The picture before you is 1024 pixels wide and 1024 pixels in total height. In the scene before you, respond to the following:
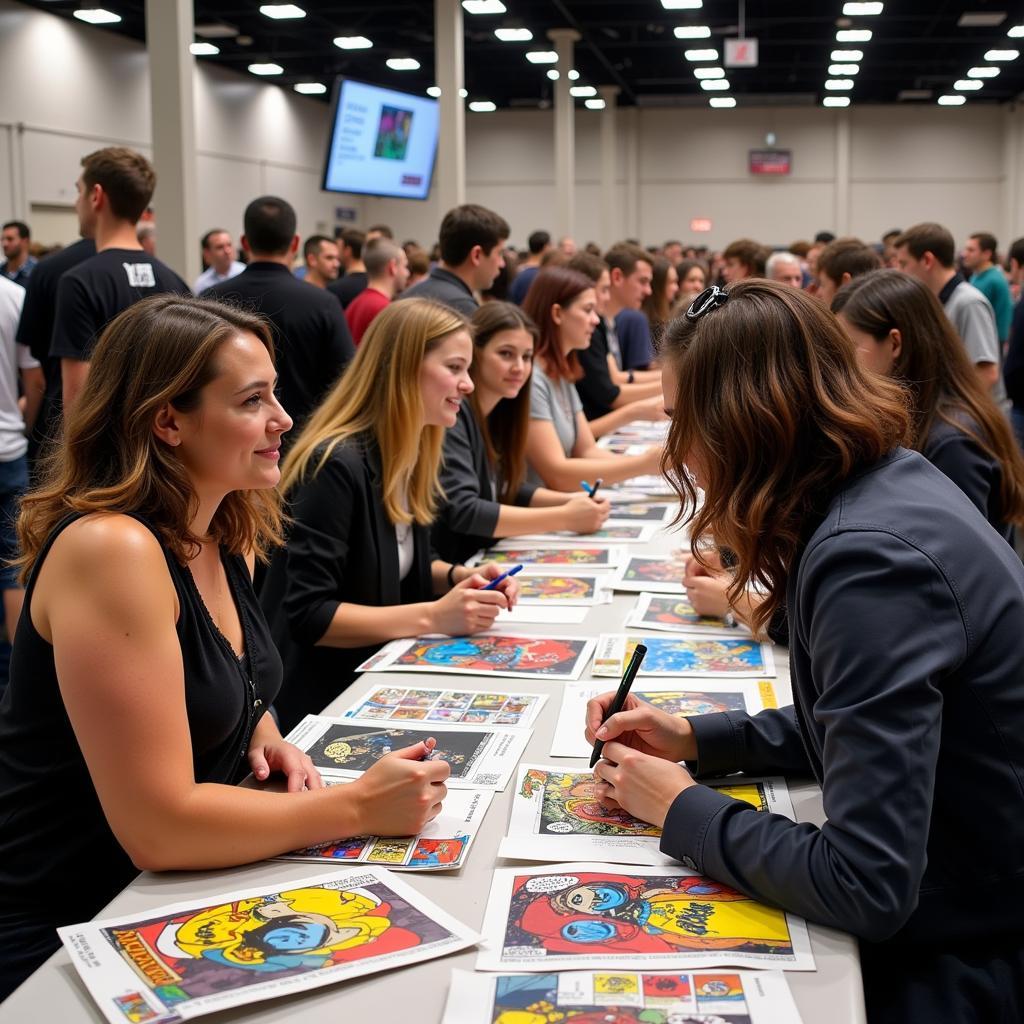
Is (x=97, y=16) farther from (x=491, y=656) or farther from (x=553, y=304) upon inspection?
(x=491, y=656)

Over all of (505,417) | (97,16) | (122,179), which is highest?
(97,16)

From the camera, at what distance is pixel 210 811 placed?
4.58 feet

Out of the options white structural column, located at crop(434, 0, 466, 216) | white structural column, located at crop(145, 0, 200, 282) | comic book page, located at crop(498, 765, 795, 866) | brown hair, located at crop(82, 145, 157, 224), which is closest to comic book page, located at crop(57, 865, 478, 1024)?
comic book page, located at crop(498, 765, 795, 866)

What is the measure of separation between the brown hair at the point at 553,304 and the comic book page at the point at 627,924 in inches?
123

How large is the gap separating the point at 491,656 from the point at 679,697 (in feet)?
1.38

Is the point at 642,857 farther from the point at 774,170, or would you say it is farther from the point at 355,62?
the point at 774,170

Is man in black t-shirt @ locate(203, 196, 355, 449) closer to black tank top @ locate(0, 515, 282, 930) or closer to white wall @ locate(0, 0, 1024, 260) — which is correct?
black tank top @ locate(0, 515, 282, 930)

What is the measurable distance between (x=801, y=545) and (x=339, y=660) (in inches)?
57.2

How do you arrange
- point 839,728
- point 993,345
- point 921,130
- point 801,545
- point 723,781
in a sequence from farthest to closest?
point 921,130 → point 993,345 → point 723,781 → point 801,545 → point 839,728

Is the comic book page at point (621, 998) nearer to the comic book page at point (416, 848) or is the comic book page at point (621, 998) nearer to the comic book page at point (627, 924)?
the comic book page at point (627, 924)

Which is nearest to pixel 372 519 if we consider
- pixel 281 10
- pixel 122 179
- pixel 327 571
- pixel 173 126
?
pixel 327 571

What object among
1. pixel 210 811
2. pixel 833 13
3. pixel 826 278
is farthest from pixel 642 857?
pixel 833 13

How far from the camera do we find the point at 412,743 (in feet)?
5.90

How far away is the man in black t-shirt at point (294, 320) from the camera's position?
4465 millimetres
